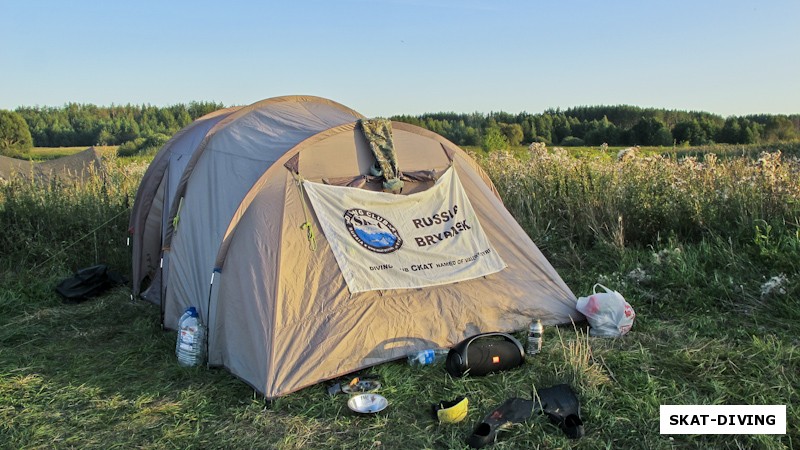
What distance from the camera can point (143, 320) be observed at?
5125 mm

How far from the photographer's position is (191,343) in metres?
4.12

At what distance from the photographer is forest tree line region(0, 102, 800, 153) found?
104ft

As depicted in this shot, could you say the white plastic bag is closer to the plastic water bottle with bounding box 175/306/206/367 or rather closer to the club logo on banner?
the club logo on banner

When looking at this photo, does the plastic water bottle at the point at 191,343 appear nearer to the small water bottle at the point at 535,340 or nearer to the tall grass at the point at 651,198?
the small water bottle at the point at 535,340

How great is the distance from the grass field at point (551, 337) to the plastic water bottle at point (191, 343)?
0.32 feet

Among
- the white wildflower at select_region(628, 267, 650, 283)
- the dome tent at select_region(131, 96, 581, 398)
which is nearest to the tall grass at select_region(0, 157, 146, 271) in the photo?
the dome tent at select_region(131, 96, 581, 398)

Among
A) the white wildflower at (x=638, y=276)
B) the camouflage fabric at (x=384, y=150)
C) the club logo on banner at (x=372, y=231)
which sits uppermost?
the camouflage fabric at (x=384, y=150)

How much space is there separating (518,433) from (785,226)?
14.0 ft

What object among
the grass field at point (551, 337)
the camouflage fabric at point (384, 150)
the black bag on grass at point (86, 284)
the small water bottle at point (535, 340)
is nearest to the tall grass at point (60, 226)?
the grass field at point (551, 337)

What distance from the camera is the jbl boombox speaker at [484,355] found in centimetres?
379

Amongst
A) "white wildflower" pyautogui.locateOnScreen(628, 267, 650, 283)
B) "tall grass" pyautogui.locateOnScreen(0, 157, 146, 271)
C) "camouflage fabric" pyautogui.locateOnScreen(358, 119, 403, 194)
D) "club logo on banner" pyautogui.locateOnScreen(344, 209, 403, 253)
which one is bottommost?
"white wildflower" pyautogui.locateOnScreen(628, 267, 650, 283)

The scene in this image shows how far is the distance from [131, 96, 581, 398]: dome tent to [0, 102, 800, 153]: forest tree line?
12.7 m

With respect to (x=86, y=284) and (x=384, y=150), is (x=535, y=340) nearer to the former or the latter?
(x=384, y=150)

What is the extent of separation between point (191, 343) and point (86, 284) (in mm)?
2533
